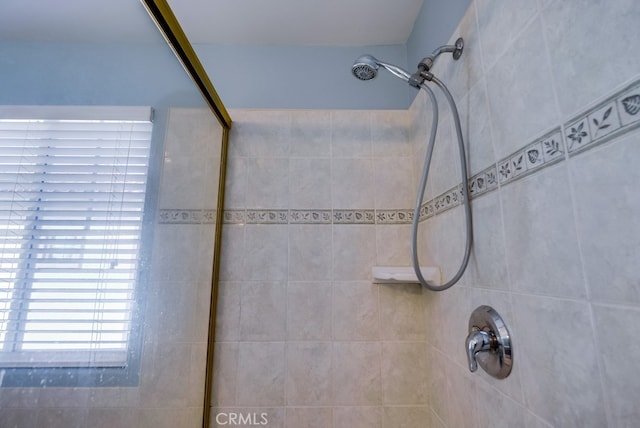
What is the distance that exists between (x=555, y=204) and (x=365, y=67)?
708 mm

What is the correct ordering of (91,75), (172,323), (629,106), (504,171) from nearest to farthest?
(629,106) < (504,171) < (91,75) < (172,323)

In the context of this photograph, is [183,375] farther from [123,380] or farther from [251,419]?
[251,419]

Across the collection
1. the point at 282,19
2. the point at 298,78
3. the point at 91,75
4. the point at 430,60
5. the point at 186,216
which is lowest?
the point at 186,216

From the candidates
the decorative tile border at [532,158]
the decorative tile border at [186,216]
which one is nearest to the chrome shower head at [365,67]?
the decorative tile border at [532,158]

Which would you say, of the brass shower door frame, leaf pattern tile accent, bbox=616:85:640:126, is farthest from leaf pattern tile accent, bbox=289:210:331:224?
leaf pattern tile accent, bbox=616:85:640:126

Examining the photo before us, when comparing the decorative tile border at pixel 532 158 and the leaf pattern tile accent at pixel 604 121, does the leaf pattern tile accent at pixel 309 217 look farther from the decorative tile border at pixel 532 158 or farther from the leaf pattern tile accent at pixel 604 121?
the leaf pattern tile accent at pixel 604 121

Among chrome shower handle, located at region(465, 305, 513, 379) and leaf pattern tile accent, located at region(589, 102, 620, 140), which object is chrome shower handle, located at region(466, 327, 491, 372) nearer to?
chrome shower handle, located at region(465, 305, 513, 379)

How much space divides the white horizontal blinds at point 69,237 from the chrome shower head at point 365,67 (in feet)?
2.44

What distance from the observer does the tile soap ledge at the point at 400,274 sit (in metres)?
0.94

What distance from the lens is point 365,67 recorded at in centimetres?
92

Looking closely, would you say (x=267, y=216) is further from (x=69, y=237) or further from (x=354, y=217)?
(x=69, y=237)

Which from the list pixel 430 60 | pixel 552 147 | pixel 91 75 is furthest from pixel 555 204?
pixel 91 75

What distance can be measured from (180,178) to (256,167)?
0.37 m

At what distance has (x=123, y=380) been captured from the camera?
2.50 ft
